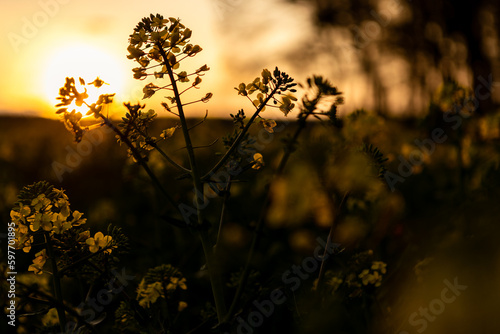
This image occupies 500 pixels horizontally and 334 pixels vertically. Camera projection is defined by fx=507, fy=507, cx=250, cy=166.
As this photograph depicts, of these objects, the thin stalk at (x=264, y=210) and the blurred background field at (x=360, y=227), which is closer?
the thin stalk at (x=264, y=210)

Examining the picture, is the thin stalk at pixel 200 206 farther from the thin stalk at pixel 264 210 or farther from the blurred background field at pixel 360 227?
the blurred background field at pixel 360 227

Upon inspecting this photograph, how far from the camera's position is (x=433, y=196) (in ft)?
12.1

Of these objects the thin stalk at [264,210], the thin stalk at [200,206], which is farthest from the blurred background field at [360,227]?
the thin stalk at [200,206]

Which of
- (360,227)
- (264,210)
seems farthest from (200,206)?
(360,227)

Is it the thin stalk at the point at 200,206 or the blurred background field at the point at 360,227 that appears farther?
the blurred background field at the point at 360,227

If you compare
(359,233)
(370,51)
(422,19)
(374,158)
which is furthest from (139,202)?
(422,19)

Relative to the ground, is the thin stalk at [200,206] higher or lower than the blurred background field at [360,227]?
higher

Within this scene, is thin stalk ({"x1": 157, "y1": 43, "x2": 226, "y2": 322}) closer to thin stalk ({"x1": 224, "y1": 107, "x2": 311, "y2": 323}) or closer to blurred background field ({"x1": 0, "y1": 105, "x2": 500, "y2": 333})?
thin stalk ({"x1": 224, "y1": 107, "x2": 311, "y2": 323})

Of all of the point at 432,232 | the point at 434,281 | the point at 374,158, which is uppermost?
the point at 374,158

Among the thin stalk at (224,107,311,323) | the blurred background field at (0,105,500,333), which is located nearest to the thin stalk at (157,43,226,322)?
the thin stalk at (224,107,311,323)

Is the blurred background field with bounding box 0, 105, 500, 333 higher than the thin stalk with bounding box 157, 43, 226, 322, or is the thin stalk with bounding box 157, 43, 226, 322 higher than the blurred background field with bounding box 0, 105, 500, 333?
the thin stalk with bounding box 157, 43, 226, 322

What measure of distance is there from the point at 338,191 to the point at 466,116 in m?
1.67

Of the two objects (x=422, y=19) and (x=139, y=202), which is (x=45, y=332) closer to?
(x=139, y=202)

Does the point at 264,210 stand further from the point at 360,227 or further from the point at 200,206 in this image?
the point at 360,227
